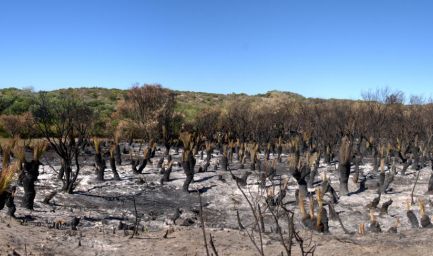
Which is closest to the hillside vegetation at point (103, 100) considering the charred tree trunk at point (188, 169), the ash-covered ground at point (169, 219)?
the ash-covered ground at point (169, 219)

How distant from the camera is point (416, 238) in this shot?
11.2m

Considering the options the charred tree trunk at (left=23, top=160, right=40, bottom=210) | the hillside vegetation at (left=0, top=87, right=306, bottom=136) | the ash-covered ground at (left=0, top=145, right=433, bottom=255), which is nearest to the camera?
the ash-covered ground at (left=0, top=145, right=433, bottom=255)

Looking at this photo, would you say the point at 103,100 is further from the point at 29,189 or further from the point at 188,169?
the point at 29,189

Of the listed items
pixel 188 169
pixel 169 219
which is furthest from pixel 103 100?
pixel 169 219

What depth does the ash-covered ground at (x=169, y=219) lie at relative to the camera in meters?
10.2

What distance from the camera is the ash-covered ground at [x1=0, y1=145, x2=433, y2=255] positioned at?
1016 centimetres

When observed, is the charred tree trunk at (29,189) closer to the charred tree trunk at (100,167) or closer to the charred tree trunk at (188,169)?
the charred tree trunk at (100,167)

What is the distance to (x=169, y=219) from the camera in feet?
48.9

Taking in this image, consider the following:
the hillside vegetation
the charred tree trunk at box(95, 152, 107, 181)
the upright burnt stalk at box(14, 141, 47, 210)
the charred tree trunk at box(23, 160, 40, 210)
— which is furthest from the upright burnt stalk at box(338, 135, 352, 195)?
the hillside vegetation

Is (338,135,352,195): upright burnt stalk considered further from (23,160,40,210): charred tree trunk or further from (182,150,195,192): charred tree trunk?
(23,160,40,210): charred tree trunk

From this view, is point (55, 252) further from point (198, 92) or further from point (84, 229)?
point (198, 92)

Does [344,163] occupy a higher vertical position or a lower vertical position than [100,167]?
higher

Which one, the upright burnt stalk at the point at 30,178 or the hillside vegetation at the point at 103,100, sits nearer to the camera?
the upright burnt stalk at the point at 30,178

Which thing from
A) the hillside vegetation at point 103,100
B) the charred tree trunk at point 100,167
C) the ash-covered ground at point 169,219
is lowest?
the ash-covered ground at point 169,219
